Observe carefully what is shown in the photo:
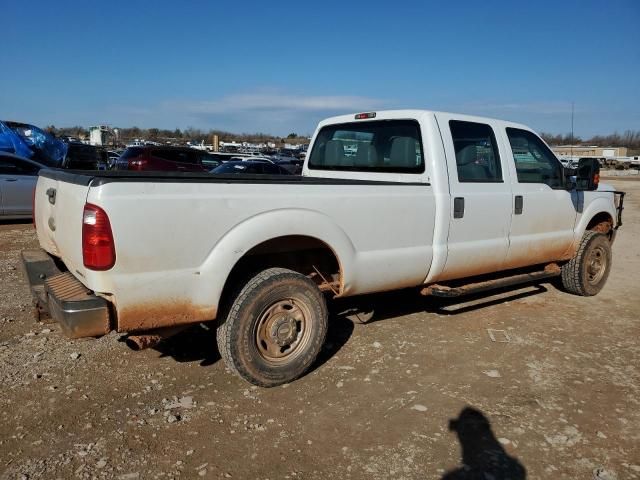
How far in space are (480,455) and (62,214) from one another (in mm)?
2910

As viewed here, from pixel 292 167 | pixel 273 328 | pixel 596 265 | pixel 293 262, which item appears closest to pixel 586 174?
pixel 596 265

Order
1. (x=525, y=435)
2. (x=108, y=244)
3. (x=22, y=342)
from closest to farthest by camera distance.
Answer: (x=108, y=244), (x=525, y=435), (x=22, y=342)

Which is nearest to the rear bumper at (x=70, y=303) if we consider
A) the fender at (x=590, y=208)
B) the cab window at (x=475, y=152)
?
the cab window at (x=475, y=152)

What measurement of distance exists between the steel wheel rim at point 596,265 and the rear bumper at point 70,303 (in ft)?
18.0

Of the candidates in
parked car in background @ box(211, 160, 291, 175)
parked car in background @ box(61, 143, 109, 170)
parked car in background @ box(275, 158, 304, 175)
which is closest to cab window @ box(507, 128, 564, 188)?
parked car in background @ box(211, 160, 291, 175)

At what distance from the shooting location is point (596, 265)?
6.38 m

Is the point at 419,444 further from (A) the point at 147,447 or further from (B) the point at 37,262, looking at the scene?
Answer: (B) the point at 37,262

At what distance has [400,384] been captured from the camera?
3857mm

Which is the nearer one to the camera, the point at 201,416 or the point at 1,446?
the point at 1,446

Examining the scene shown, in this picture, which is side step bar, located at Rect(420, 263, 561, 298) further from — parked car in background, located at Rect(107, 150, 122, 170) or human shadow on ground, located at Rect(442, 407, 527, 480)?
parked car in background, located at Rect(107, 150, 122, 170)

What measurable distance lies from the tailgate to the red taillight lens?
10cm

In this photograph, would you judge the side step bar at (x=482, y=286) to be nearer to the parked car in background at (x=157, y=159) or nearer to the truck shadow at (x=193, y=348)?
the truck shadow at (x=193, y=348)

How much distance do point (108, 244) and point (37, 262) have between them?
4.33ft

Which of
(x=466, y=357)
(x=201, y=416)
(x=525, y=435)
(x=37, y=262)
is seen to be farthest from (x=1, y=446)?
(x=466, y=357)
